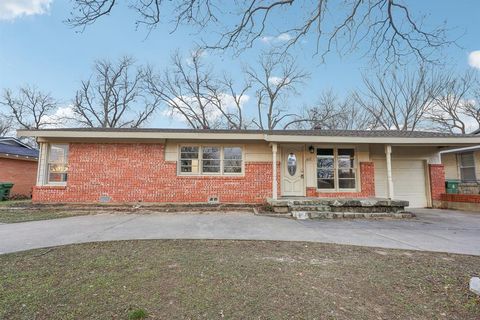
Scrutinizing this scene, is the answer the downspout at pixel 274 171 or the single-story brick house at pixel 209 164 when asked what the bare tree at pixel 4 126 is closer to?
the single-story brick house at pixel 209 164

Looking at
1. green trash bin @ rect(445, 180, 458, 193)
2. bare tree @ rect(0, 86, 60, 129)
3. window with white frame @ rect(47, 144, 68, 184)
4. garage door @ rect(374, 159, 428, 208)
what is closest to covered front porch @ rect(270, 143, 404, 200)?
garage door @ rect(374, 159, 428, 208)

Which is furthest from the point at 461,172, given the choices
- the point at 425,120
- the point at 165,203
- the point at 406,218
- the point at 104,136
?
the point at 104,136

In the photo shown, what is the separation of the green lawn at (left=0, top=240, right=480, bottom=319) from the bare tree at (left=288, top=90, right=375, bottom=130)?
24.2 m

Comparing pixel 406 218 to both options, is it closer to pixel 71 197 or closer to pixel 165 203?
pixel 165 203

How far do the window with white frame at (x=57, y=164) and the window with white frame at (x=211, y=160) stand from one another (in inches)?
182

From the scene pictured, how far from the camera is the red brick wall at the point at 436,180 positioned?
11500 millimetres

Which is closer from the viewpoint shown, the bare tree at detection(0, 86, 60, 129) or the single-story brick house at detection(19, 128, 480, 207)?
the single-story brick house at detection(19, 128, 480, 207)

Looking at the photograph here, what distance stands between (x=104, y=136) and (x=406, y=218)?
36.2ft

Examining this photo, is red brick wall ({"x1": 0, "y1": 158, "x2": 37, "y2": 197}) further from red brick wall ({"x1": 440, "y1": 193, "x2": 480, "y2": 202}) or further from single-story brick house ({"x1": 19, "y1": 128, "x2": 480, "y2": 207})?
red brick wall ({"x1": 440, "y1": 193, "x2": 480, "y2": 202})

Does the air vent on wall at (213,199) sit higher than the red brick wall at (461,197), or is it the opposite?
the red brick wall at (461,197)

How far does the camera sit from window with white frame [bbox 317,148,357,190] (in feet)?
36.0

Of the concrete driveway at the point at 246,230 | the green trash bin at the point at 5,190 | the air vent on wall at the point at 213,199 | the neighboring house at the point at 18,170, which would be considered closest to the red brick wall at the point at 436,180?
the concrete driveway at the point at 246,230

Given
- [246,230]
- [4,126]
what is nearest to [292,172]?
[246,230]

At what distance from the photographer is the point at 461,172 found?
14328 millimetres
